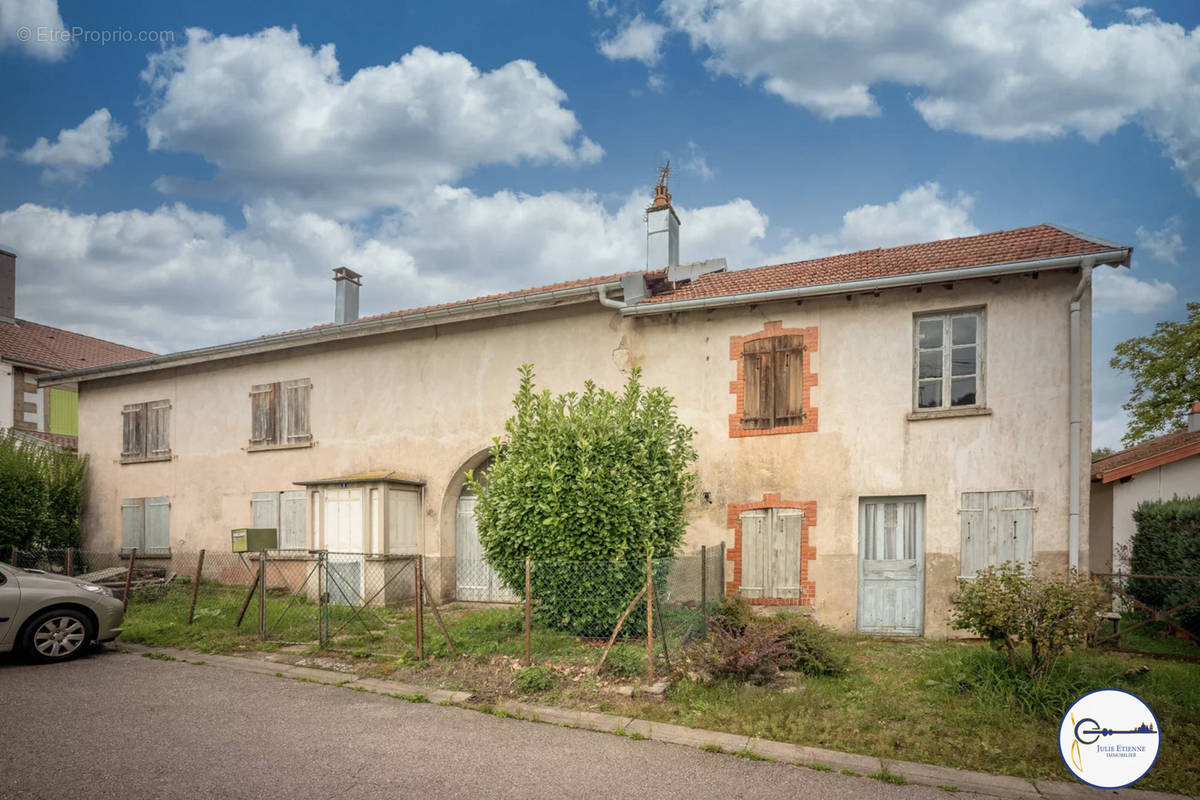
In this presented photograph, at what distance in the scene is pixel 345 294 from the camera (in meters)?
15.8

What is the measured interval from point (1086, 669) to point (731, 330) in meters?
6.20

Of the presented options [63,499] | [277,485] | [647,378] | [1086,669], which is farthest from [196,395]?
[1086,669]

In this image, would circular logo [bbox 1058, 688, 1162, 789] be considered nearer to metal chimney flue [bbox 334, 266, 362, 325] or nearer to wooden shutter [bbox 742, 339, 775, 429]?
wooden shutter [bbox 742, 339, 775, 429]

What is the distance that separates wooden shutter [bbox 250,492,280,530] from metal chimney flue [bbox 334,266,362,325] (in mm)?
3986

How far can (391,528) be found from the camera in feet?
40.7

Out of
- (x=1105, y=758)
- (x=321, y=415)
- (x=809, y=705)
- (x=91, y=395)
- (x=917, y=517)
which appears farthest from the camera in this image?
(x=91, y=395)

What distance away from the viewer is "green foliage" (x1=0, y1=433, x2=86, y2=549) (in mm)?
14992

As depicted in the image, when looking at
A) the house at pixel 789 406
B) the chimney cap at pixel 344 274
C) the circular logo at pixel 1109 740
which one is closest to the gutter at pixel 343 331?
the house at pixel 789 406

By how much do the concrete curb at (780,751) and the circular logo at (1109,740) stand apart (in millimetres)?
127

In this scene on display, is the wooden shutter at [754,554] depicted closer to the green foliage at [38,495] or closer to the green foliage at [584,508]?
the green foliage at [584,508]

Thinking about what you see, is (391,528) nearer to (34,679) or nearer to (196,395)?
(34,679)

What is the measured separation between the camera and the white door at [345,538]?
12.3 metres

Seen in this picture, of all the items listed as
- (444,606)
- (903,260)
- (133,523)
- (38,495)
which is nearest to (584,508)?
(444,606)

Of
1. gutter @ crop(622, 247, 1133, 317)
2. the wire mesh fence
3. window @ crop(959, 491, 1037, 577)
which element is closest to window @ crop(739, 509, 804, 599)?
the wire mesh fence
